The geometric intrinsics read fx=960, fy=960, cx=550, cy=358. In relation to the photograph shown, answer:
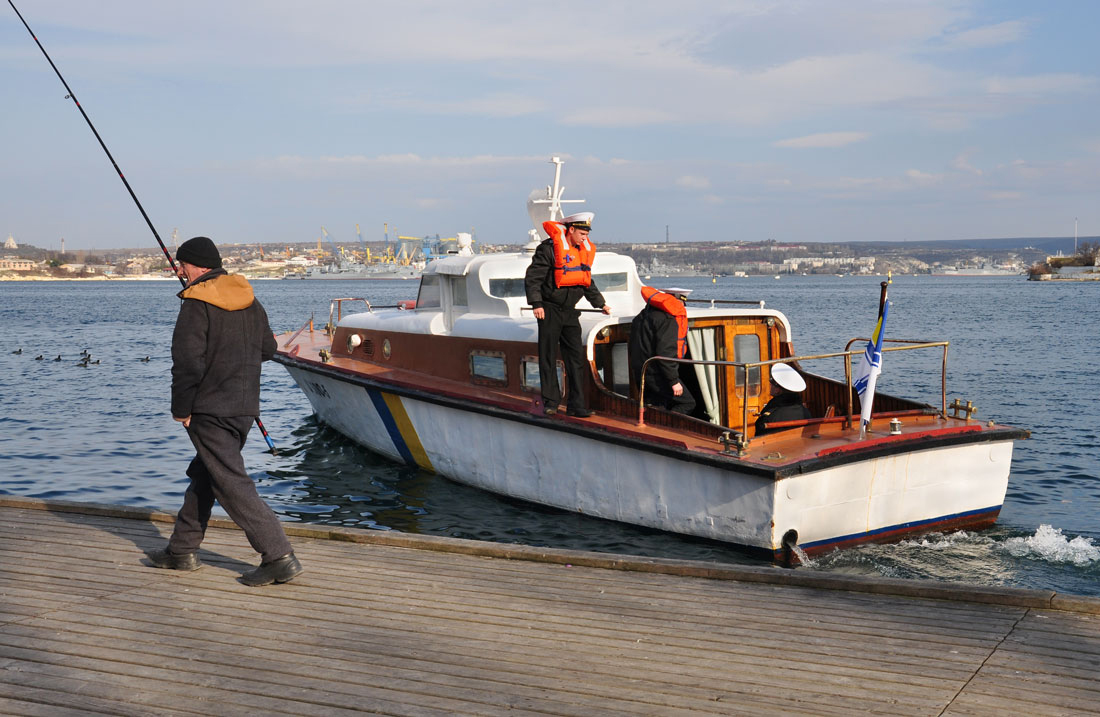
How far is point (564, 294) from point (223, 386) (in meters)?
4.44

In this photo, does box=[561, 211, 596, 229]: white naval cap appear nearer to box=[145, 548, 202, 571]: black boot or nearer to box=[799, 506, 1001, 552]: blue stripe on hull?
box=[799, 506, 1001, 552]: blue stripe on hull

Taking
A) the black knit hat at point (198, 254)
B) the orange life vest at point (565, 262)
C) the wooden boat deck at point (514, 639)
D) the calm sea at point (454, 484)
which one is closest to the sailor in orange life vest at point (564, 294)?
the orange life vest at point (565, 262)

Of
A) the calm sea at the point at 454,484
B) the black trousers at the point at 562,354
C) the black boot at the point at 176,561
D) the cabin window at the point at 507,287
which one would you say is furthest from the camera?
the cabin window at the point at 507,287

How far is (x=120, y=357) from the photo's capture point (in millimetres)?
32250

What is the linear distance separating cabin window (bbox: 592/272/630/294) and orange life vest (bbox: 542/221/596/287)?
89.4 inches

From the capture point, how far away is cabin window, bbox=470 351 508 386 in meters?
10.6

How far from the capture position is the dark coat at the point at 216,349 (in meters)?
5.03

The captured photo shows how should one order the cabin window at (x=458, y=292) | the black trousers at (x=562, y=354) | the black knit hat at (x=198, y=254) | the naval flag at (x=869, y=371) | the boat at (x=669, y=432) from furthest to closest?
1. the cabin window at (x=458, y=292)
2. the black trousers at (x=562, y=354)
3. the boat at (x=669, y=432)
4. the naval flag at (x=869, y=371)
5. the black knit hat at (x=198, y=254)

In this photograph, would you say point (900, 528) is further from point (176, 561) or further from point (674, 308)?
point (176, 561)

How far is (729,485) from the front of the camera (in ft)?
26.5

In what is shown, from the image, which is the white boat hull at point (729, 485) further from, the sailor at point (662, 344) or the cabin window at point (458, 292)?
the cabin window at point (458, 292)

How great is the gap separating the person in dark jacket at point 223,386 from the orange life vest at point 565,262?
4127 millimetres

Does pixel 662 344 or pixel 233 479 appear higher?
pixel 662 344

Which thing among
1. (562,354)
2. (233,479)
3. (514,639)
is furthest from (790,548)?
(233,479)
